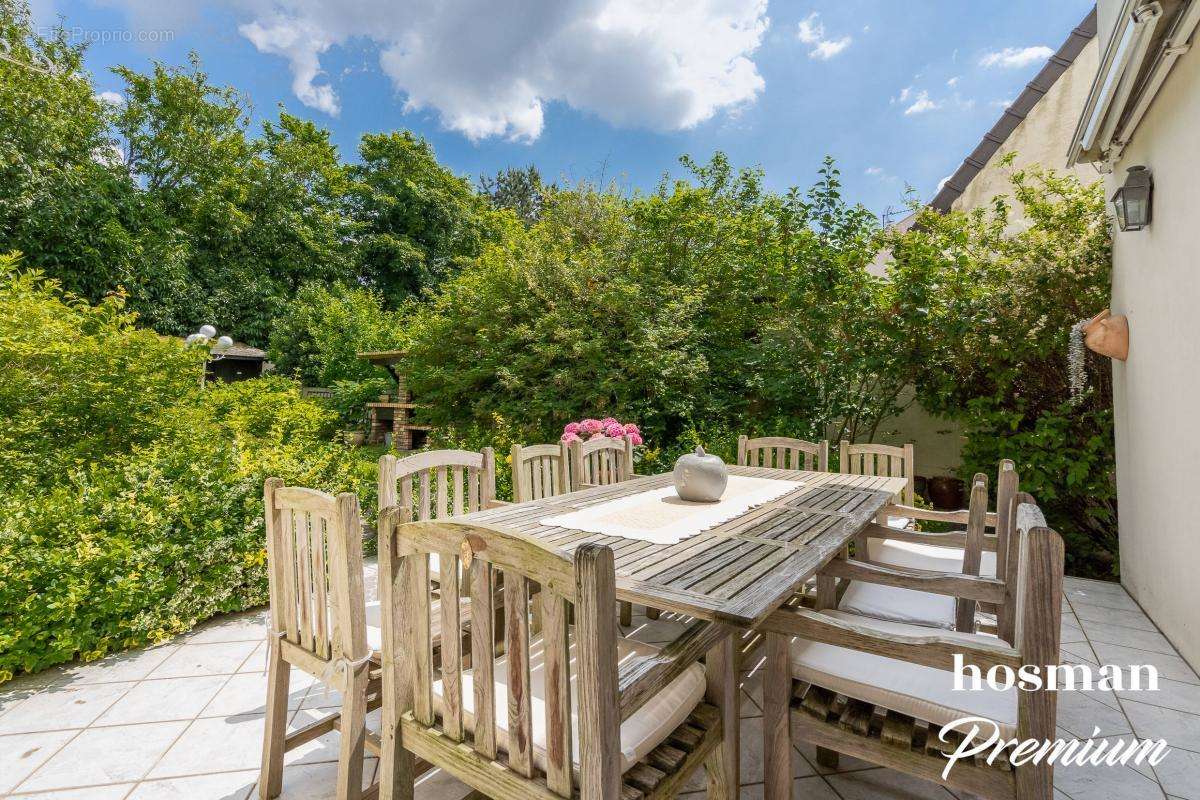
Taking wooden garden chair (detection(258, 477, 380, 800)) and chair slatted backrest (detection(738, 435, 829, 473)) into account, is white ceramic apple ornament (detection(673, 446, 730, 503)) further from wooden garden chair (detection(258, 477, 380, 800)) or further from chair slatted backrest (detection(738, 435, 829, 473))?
chair slatted backrest (detection(738, 435, 829, 473))

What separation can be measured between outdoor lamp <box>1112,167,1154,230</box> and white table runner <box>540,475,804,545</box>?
2359mm

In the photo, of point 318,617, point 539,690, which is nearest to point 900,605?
point 539,690

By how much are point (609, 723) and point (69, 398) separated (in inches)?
151

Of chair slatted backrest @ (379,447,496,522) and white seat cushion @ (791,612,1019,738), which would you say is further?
chair slatted backrest @ (379,447,496,522)

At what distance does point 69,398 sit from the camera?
3.11 metres

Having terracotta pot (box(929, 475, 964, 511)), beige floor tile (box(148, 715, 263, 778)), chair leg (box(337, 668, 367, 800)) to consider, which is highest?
chair leg (box(337, 668, 367, 800))

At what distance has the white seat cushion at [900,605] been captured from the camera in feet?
5.80

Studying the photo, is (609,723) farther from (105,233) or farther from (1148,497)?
(105,233)

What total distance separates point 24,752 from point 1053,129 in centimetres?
822

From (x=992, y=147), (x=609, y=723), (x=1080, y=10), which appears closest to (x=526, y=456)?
(x=609, y=723)

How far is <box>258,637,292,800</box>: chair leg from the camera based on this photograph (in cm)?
158

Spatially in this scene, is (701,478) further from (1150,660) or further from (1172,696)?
(1150,660)

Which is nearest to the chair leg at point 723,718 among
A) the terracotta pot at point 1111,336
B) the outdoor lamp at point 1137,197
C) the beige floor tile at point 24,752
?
the beige floor tile at point 24,752

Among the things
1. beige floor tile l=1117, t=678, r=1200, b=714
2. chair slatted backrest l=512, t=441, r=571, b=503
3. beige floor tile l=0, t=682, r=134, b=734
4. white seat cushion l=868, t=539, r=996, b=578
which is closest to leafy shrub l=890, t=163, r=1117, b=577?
beige floor tile l=1117, t=678, r=1200, b=714
